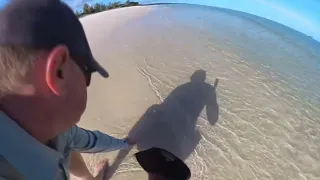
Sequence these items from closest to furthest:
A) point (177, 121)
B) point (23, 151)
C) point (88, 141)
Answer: point (23, 151), point (88, 141), point (177, 121)

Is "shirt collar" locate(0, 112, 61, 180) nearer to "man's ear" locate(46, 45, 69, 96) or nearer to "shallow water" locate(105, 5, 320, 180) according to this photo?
"man's ear" locate(46, 45, 69, 96)

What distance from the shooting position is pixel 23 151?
33.9 inches

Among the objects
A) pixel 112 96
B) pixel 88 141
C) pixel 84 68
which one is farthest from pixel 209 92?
pixel 84 68

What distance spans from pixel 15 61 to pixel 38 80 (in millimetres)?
50

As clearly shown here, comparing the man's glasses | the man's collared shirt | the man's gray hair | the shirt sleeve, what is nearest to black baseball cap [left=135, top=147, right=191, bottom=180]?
the shirt sleeve

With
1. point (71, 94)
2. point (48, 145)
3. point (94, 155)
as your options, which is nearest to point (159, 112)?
point (94, 155)

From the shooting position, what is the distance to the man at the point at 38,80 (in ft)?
2.48

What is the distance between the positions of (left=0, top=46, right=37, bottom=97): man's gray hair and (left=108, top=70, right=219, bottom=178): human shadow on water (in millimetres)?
789

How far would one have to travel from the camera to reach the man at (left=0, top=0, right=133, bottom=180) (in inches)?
29.8

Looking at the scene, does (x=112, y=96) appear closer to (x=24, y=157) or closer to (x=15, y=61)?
(x=24, y=157)

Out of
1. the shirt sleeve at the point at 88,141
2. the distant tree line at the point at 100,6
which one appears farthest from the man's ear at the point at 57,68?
the distant tree line at the point at 100,6

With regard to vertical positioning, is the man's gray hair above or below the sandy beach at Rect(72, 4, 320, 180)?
above

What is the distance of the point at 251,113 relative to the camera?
5.21 feet

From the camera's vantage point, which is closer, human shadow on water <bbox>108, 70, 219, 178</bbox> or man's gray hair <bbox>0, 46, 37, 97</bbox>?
man's gray hair <bbox>0, 46, 37, 97</bbox>
